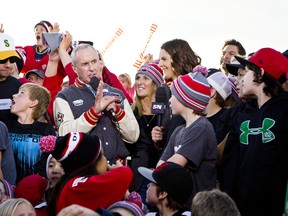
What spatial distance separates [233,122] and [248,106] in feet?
0.71

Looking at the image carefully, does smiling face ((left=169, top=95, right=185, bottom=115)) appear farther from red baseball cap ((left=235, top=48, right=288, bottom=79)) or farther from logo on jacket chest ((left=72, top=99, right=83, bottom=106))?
logo on jacket chest ((left=72, top=99, right=83, bottom=106))

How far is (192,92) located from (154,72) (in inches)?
57.4

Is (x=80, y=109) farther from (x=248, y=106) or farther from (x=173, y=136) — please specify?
(x=248, y=106)

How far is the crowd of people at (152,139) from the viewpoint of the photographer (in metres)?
5.07

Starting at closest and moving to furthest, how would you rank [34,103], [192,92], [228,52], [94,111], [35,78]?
[192,92] → [94,111] → [34,103] → [35,78] → [228,52]

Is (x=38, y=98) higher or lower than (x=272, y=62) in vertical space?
lower

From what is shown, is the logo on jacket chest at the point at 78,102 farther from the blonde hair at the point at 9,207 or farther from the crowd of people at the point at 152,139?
the blonde hair at the point at 9,207

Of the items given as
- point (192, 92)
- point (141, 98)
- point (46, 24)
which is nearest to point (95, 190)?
point (192, 92)

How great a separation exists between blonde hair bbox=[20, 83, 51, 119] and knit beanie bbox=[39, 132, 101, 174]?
1.90 meters

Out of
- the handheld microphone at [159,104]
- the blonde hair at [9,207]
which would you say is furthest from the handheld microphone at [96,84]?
the blonde hair at [9,207]

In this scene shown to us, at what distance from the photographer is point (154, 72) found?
7.44 m

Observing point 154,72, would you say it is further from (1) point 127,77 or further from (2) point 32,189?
(1) point 127,77

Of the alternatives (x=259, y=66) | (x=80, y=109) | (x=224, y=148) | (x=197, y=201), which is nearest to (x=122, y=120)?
(x=80, y=109)

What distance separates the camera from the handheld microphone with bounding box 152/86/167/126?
261 inches
